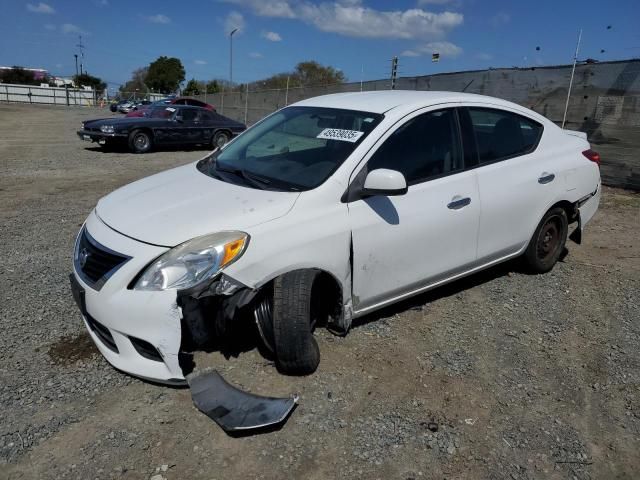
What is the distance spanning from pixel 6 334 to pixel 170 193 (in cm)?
151

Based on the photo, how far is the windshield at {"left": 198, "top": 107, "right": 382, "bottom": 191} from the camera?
10.6ft

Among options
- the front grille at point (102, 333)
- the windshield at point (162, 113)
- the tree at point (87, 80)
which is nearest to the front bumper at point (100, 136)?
the windshield at point (162, 113)

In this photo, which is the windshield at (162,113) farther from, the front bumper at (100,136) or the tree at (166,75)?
the tree at (166,75)

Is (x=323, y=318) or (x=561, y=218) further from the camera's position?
(x=561, y=218)

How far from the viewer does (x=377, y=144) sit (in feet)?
10.7

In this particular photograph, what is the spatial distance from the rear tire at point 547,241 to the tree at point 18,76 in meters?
98.1

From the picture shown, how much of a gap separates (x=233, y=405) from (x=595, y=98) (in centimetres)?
916

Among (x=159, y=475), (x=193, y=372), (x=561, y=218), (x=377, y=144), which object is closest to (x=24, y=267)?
(x=193, y=372)

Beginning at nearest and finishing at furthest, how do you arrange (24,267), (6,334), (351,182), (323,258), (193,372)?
(193,372) < (323,258) < (351,182) < (6,334) < (24,267)

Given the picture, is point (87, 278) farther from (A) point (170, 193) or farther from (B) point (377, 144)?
(B) point (377, 144)

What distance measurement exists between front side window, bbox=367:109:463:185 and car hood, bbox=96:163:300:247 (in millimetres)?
764

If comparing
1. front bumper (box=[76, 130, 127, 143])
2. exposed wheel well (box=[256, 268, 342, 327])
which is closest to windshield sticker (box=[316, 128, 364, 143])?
exposed wheel well (box=[256, 268, 342, 327])

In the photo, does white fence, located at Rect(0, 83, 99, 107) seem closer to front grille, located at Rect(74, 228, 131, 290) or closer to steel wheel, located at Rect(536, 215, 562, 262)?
front grille, located at Rect(74, 228, 131, 290)

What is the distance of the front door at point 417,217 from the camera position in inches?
124
